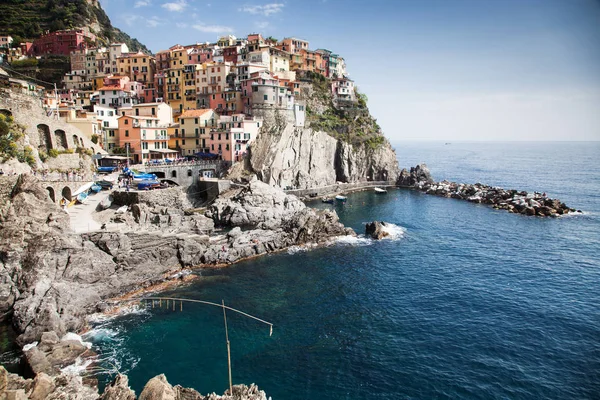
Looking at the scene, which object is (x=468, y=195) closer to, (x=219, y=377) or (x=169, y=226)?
(x=169, y=226)

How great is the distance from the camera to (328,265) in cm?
4519

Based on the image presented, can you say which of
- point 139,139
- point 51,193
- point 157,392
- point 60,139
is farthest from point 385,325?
point 139,139

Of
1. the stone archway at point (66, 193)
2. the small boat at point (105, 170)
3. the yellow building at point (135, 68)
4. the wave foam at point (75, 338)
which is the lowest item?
the wave foam at point (75, 338)

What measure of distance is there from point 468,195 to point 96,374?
77.3 m

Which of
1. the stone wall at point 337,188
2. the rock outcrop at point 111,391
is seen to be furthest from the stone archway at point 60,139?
the rock outcrop at point 111,391

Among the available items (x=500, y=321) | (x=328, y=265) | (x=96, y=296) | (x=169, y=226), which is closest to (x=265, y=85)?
(x=169, y=226)

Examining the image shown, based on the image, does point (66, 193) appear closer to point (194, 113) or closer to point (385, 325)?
point (194, 113)

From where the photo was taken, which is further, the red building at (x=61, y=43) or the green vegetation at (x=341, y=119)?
the red building at (x=61, y=43)

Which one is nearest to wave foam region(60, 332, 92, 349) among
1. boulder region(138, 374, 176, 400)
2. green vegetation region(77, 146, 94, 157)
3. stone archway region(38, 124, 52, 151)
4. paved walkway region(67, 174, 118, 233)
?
boulder region(138, 374, 176, 400)

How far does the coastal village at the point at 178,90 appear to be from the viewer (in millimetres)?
70188

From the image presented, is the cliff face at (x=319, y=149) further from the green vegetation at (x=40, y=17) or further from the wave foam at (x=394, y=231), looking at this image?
the green vegetation at (x=40, y=17)

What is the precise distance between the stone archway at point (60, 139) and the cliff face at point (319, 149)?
101 feet

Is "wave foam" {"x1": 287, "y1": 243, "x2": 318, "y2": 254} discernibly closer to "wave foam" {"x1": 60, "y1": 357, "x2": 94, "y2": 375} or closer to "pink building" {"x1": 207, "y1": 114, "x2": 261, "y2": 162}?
"wave foam" {"x1": 60, "y1": 357, "x2": 94, "y2": 375}

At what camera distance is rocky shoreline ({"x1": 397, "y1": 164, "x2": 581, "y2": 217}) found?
70.1 meters
